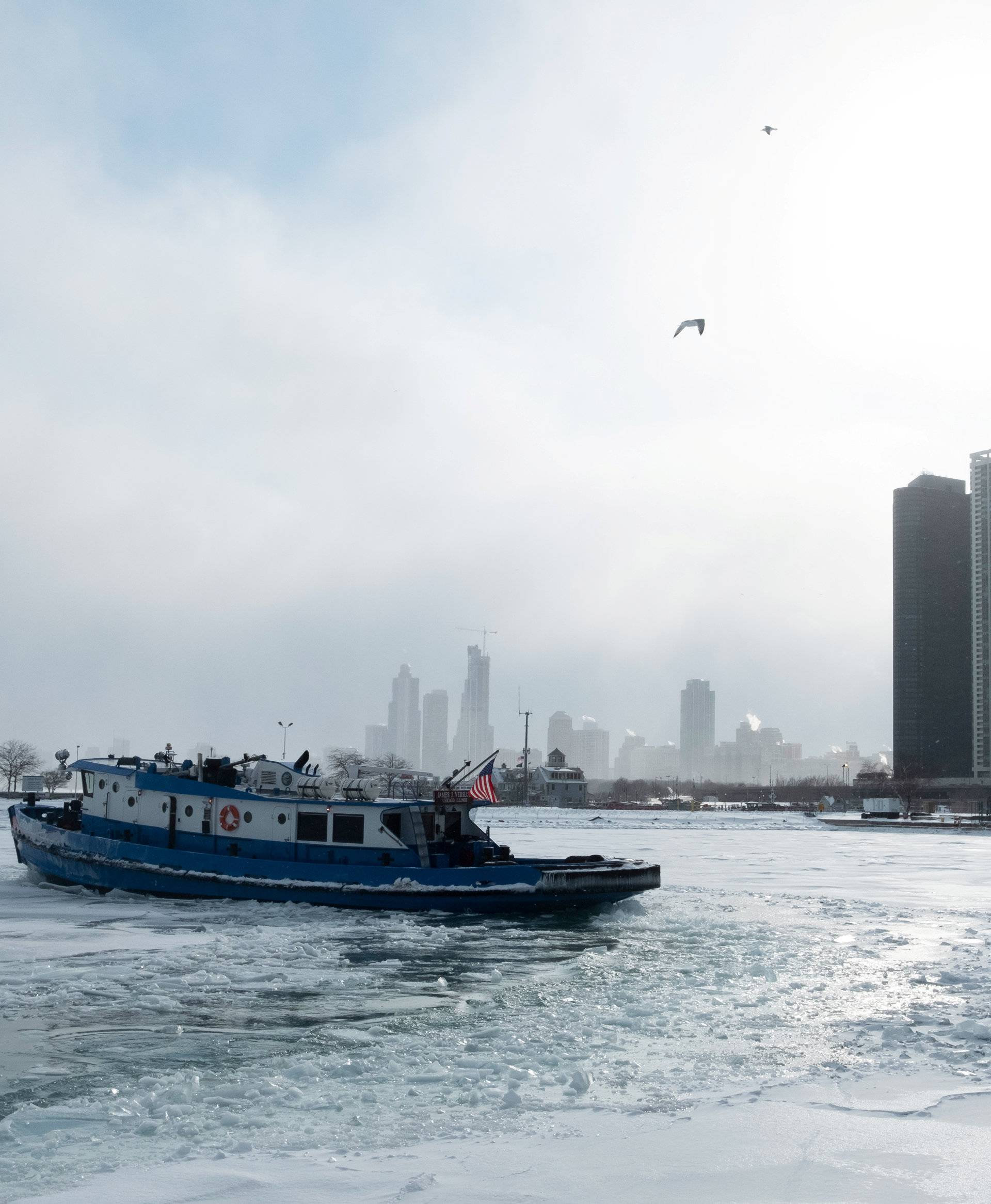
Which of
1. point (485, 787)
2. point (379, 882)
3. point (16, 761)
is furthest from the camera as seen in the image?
point (16, 761)

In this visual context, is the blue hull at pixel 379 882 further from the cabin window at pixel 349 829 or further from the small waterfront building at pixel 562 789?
the small waterfront building at pixel 562 789

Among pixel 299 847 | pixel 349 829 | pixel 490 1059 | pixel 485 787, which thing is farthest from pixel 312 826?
pixel 490 1059

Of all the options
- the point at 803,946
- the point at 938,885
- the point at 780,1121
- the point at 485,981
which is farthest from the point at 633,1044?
the point at 938,885

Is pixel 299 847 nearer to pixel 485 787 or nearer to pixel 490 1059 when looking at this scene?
pixel 485 787

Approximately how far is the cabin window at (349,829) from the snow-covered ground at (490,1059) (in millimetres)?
3097

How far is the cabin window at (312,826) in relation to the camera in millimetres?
27234

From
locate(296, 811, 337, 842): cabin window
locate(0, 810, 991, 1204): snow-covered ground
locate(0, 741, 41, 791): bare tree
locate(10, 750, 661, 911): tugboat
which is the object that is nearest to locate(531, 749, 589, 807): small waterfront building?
locate(0, 741, 41, 791): bare tree

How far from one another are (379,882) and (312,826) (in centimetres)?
265

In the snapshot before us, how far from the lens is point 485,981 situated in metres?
16.9

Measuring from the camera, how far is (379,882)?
84.7ft

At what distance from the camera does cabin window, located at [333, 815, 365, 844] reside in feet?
88.8

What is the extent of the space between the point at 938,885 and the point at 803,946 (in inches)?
680

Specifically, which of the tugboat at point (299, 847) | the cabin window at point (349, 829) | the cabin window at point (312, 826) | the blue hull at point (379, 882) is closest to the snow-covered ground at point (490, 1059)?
the blue hull at point (379, 882)

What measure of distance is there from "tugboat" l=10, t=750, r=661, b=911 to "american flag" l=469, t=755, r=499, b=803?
1.7 inches
